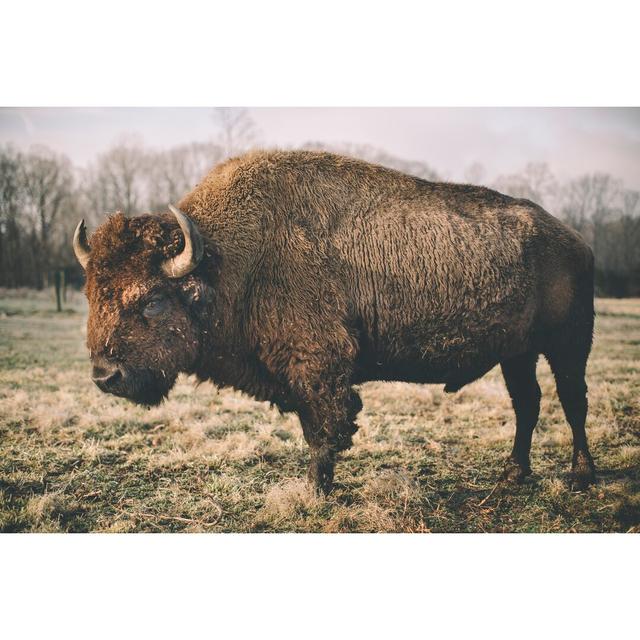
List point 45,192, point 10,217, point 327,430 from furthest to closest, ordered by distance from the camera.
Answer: point 45,192
point 10,217
point 327,430

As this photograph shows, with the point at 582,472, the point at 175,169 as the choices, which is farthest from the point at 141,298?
the point at 582,472

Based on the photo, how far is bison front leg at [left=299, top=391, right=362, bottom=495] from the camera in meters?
3.83

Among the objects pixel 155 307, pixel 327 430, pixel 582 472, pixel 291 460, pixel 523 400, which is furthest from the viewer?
pixel 291 460

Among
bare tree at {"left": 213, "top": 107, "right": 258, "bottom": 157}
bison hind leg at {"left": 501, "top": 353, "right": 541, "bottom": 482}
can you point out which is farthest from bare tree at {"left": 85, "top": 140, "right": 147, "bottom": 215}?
bison hind leg at {"left": 501, "top": 353, "right": 541, "bottom": 482}

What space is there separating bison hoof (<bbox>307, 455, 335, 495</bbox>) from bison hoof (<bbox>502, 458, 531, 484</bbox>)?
154 centimetres

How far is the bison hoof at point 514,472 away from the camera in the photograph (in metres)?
4.43

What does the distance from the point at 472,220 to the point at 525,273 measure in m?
0.60

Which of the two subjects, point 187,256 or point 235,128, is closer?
point 187,256

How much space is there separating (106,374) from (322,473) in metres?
1.70

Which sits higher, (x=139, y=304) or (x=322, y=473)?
(x=139, y=304)

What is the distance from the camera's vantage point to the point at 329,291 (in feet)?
12.8

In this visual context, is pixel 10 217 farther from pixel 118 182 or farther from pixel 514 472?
pixel 514 472

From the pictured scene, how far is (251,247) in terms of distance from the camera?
153 inches

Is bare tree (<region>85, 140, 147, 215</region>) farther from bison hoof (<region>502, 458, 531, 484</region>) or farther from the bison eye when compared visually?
bison hoof (<region>502, 458, 531, 484</region>)
